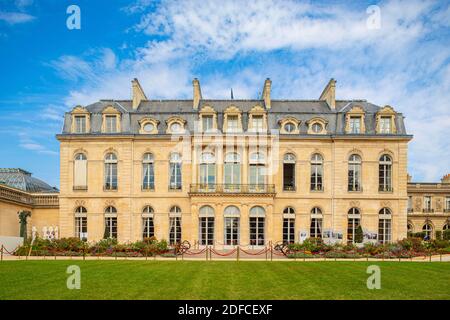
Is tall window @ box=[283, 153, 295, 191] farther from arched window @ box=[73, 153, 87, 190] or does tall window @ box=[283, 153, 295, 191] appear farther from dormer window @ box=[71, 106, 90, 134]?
dormer window @ box=[71, 106, 90, 134]

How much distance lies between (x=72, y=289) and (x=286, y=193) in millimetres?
21462

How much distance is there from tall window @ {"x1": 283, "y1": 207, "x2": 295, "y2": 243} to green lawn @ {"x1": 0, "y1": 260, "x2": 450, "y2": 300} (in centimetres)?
Answer: 1419

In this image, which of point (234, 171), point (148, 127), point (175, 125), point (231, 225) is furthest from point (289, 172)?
point (148, 127)

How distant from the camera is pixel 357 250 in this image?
76.7 feet

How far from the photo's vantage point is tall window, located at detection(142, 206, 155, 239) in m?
30.1

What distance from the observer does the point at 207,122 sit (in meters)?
30.6

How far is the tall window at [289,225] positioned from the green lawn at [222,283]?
14.2 m

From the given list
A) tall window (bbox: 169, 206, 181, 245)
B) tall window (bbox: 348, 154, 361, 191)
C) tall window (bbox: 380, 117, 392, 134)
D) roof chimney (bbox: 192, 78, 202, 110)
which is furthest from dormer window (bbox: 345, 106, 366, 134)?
tall window (bbox: 169, 206, 181, 245)

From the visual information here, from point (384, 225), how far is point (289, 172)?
8115 mm

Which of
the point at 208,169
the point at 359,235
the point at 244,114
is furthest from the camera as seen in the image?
the point at 244,114

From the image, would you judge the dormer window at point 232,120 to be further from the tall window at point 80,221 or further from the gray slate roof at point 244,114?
the tall window at point 80,221

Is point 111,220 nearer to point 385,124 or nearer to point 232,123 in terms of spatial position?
point 232,123
